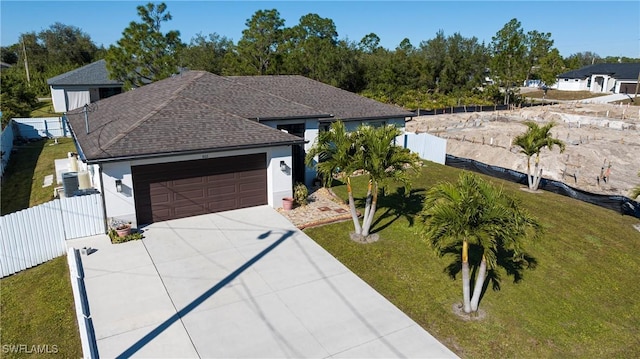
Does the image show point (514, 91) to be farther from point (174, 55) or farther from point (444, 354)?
point (444, 354)

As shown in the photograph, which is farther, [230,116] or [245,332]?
[230,116]

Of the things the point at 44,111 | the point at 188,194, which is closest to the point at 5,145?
the point at 188,194

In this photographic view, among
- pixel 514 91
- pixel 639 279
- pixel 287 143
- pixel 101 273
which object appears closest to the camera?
pixel 101 273

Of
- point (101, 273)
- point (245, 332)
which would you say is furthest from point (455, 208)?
point (101, 273)

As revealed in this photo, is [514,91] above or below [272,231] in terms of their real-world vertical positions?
above

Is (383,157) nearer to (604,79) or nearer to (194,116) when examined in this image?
(194,116)

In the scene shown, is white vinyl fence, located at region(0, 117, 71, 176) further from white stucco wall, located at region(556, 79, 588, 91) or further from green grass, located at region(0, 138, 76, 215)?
white stucco wall, located at region(556, 79, 588, 91)

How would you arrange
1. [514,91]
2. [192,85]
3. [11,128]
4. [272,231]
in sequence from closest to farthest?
1. [272,231]
2. [192,85]
3. [11,128]
4. [514,91]
